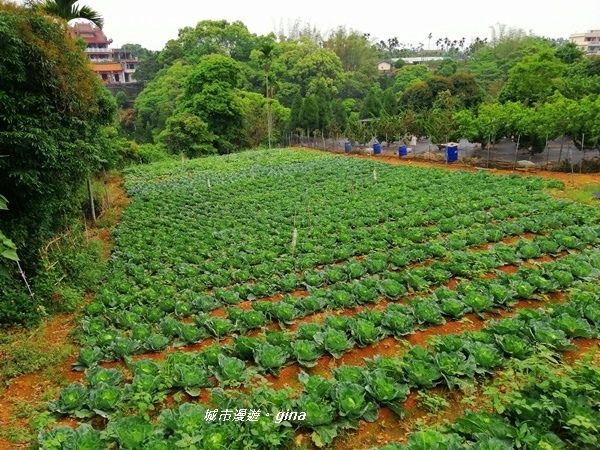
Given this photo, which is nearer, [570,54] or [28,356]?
[28,356]

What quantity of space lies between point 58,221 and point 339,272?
21.0ft

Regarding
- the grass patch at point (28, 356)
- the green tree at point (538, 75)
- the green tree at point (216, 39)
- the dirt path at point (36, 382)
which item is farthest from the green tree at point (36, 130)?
the green tree at point (216, 39)

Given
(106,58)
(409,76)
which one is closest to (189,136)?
(409,76)

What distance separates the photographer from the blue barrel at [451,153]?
21578 millimetres

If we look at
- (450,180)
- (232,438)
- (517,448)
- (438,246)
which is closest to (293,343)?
(232,438)

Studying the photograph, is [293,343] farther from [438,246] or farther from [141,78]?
[141,78]

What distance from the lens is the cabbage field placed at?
12.4 ft

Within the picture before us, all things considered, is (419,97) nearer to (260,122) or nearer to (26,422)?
(260,122)

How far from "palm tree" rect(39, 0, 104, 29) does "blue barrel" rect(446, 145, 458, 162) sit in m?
17.6

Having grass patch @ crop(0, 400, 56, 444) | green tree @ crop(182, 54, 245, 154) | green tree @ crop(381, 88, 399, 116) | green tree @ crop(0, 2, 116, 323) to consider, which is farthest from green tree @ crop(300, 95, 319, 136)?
grass patch @ crop(0, 400, 56, 444)

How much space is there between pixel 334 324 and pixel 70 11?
11097 mm

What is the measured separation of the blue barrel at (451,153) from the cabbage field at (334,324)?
28.6 ft

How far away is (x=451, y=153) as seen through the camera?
2172cm

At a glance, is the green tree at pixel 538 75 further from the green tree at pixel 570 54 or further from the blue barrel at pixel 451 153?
the green tree at pixel 570 54
